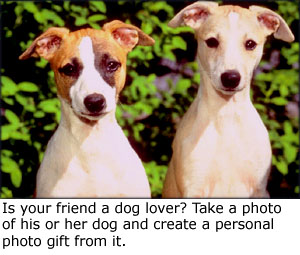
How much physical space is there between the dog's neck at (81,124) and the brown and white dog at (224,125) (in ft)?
2.16

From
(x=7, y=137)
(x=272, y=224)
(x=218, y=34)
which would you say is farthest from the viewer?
(x=7, y=137)

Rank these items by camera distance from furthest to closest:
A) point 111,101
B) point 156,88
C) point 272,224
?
point 156,88, point 272,224, point 111,101

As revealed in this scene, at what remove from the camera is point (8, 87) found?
20.7 ft

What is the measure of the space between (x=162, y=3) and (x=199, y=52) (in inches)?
60.3

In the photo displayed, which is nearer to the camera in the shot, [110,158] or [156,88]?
[110,158]

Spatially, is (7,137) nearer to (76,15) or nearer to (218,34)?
(76,15)

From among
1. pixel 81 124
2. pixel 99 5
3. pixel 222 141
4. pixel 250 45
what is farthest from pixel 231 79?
pixel 99 5

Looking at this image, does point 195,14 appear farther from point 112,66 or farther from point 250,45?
point 112,66

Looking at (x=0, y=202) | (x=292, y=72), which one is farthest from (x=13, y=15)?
(x=292, y=72)

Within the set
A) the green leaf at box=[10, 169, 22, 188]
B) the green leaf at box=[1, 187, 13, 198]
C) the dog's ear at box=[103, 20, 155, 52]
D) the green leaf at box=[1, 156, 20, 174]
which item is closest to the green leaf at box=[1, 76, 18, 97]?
the green leaf at box=[1, 156, 20, 174]

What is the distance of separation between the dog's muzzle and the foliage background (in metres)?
1.68

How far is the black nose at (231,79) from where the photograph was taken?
4.87 meters

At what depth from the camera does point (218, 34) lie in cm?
503

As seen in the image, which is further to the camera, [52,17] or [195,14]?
[52,17]
